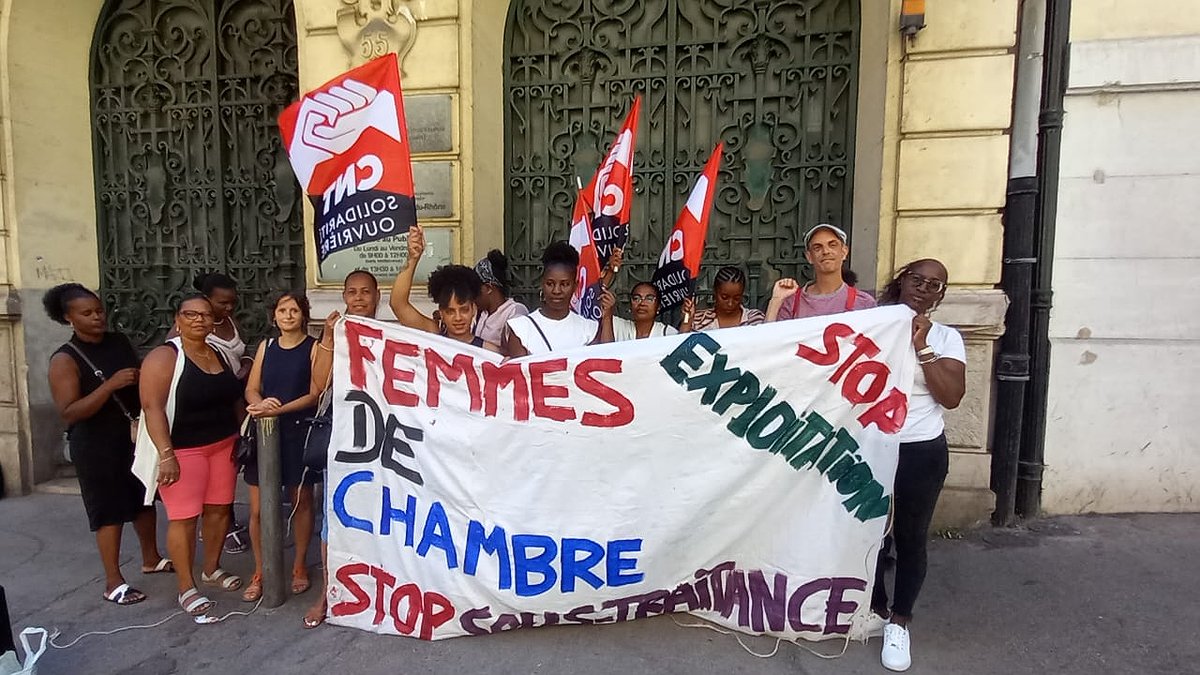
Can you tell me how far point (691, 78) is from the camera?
549cm

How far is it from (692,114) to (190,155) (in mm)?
4837

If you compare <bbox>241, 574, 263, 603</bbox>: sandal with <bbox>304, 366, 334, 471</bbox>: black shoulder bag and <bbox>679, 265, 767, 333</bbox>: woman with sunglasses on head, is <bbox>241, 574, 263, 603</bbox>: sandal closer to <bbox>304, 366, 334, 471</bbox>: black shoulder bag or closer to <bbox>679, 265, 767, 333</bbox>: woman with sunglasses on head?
<bbox>304, 366, 334, 471</bbox>: black shoulder bag

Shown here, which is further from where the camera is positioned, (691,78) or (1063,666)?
(691,78)

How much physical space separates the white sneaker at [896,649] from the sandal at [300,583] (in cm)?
318

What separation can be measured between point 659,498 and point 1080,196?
408 centimetres

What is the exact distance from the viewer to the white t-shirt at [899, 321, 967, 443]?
303cm

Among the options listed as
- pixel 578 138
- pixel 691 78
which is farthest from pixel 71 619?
pixel 691 78

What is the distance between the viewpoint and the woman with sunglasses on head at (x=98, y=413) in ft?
12.4

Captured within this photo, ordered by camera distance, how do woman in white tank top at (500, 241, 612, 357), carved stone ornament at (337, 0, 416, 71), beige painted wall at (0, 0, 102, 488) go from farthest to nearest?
1. beige painted wall at (0, 0, 102, 488)
2. carved stone ornament at (337, 0, 416, 71)
3. woman in white tank top at (500, 241, 612, 357)

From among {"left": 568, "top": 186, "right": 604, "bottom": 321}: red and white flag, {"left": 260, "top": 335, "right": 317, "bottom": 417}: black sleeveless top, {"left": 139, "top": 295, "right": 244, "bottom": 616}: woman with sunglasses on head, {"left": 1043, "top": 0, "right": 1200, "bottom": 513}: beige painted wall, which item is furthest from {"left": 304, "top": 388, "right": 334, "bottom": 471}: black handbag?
Result: {"left": 1043, "top": 0, "right": 1200, "bottom": 513}: beige painted wall

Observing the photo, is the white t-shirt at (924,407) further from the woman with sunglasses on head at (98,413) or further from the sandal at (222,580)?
the woman with sunglasses on head at (98,413)

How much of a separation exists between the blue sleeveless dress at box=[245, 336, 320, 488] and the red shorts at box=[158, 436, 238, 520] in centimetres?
15

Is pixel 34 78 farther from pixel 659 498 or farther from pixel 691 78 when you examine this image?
pixel 659 498

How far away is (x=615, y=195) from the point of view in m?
4.12
